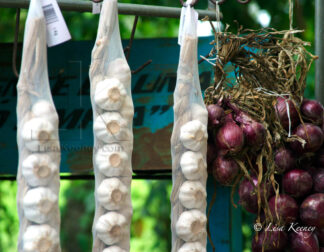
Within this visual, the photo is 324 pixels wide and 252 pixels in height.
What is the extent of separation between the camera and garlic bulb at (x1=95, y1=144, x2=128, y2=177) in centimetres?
98

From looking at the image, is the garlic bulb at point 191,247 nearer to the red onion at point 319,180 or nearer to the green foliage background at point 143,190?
the red onion at point 319,180

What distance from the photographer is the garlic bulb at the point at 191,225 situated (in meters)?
1.04

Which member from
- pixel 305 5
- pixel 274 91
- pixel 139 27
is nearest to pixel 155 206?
pixel 139 27

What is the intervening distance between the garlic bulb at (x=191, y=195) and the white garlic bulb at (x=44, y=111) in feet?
1.00

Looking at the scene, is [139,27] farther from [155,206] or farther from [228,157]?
[228,157]

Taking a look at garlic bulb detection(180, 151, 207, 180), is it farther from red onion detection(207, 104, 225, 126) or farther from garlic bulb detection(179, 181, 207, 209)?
red onion detection(207, 104, 225, 126)

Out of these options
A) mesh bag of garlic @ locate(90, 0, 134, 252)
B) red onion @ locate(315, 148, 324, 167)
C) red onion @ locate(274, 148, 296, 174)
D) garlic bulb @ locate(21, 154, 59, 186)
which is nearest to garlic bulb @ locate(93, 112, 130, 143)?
mesh bag of garlic @ locate(90, 0, 134, 252)

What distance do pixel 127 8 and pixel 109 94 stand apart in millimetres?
347

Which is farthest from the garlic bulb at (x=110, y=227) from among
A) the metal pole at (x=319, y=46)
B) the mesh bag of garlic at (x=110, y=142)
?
the metal pole at (x=319, y=46)

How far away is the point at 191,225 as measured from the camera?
1.04 meters

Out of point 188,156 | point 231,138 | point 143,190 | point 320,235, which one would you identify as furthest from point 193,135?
point 143,190

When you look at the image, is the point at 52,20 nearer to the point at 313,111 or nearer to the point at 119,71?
the point at 119,71

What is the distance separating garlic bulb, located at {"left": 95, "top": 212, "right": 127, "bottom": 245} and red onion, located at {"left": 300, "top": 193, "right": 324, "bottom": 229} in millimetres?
499

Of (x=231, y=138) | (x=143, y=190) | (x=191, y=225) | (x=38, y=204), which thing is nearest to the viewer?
(x=38, y=204)
